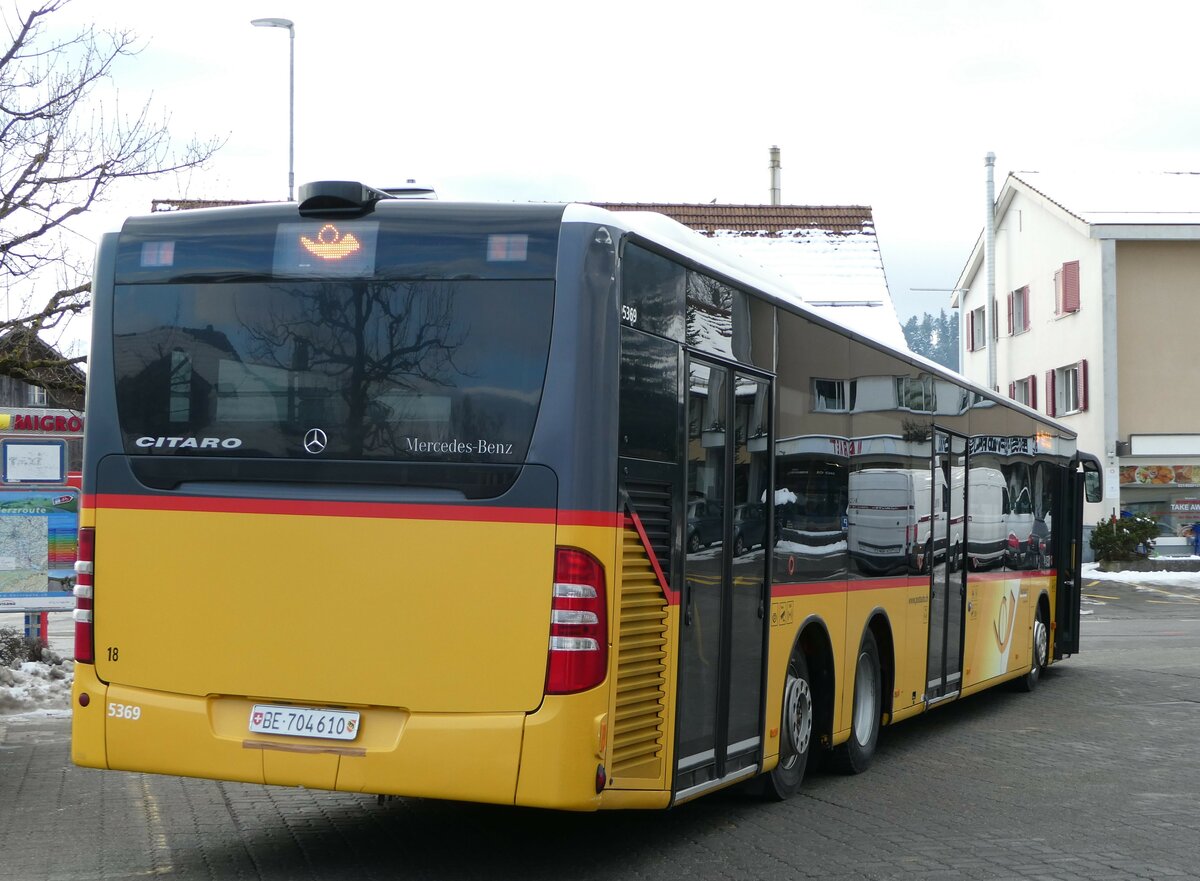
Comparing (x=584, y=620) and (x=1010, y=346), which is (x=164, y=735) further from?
(x=1010, y=346)

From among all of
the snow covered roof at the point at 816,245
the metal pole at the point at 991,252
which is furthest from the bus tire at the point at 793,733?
the metal pole at the point at 991,252

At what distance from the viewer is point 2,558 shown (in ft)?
45.5

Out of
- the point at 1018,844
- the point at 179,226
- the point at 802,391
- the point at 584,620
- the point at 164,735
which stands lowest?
the point at 1018,844

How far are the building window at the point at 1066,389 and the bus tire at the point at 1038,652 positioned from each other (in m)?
25.1


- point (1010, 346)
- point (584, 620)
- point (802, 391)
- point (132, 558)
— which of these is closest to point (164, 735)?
point (132, 558)

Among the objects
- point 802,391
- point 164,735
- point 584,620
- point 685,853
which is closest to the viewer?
point 584,620

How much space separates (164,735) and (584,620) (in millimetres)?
1979

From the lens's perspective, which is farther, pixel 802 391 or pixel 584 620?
pixel 802 391

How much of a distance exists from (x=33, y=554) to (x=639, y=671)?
29.2 ft

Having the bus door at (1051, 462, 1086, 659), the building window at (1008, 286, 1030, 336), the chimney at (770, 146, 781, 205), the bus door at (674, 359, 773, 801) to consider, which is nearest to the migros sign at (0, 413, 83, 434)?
the bus door at (674, 359, 773, 801)

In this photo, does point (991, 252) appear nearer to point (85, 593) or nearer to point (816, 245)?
point (816, 245)

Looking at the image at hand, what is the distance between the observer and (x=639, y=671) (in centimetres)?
673

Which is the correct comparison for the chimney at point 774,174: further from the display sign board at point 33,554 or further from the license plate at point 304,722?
the license plate at point 304,722

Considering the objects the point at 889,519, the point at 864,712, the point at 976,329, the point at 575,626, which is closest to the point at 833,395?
the point at 889,519
